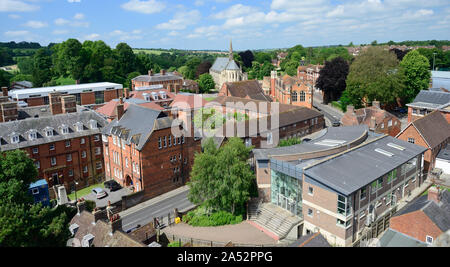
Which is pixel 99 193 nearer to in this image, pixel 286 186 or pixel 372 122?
pixel 286 186

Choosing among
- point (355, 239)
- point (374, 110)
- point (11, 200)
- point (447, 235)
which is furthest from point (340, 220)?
point (374, 110)

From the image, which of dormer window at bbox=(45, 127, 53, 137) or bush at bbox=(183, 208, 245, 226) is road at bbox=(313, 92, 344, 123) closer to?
bush at bbox=(183, 208, 245, 226)

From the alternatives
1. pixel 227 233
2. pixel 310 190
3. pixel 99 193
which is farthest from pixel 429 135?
pixel 99 193

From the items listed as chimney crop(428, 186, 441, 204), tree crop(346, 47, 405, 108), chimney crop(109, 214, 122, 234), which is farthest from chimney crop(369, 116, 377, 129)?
chimney crop(109, 214, 122, 234)

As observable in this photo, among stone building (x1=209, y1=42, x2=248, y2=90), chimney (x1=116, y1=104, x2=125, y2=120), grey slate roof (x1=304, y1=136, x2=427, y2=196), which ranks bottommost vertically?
grey slate roof (x1=304, y1=136, x2=427, y2=196)

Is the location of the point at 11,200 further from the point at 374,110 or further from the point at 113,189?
the point at 374,110
